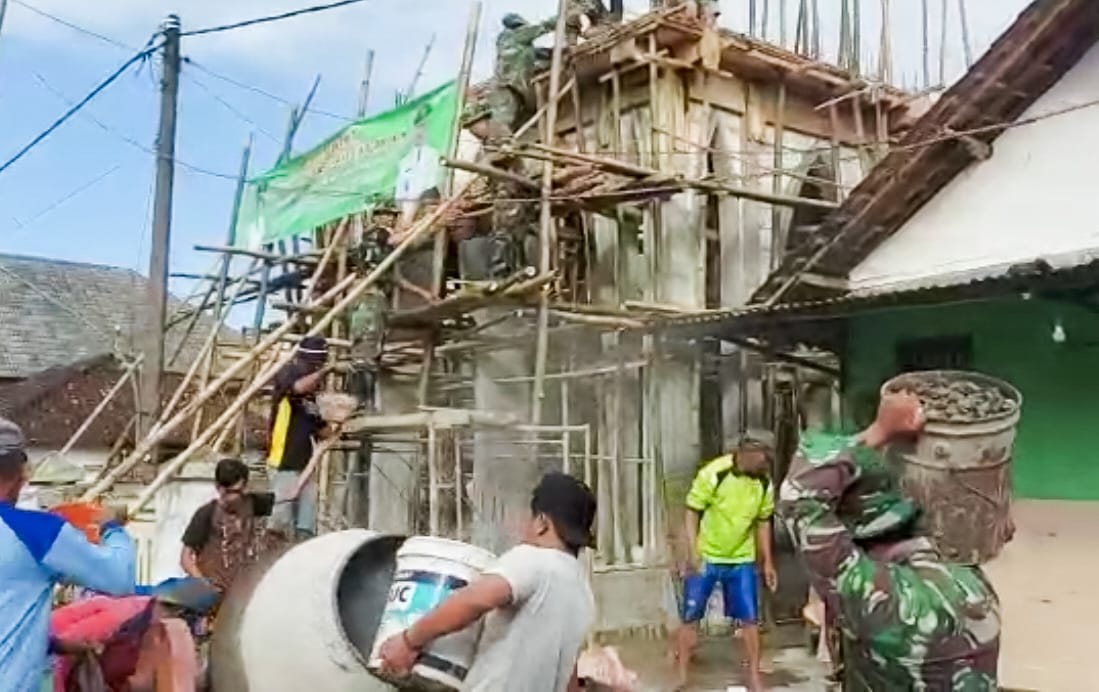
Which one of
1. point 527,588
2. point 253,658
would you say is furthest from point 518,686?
point 253,658

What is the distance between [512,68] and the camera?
1188 cm

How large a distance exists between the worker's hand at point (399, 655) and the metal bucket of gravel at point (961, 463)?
4.58ft

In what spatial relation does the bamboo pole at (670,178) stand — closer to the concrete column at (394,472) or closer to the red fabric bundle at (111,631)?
the concrete column at (394,472)

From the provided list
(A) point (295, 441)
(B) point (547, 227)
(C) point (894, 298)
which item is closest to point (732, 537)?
(C) point (894, 298)

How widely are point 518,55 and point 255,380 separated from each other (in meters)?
4.05

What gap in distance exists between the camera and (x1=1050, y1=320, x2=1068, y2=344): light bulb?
8.02 meters

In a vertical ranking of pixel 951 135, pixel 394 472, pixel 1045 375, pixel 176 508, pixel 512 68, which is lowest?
pixel 176 508

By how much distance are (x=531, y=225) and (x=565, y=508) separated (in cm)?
779

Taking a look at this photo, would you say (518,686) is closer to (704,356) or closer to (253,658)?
(253,658)

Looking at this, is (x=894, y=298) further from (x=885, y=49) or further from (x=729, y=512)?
(x=885, y=49)

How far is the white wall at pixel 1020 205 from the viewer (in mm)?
8758

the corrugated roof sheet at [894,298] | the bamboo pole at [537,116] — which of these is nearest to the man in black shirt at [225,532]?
the corrugated roof sheet at [894,298]

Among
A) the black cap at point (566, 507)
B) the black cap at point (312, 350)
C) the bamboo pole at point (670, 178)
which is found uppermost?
the bamboo pole at point (670, 178)

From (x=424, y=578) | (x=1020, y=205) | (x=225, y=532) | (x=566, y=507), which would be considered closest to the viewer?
(x=566, y=507)
